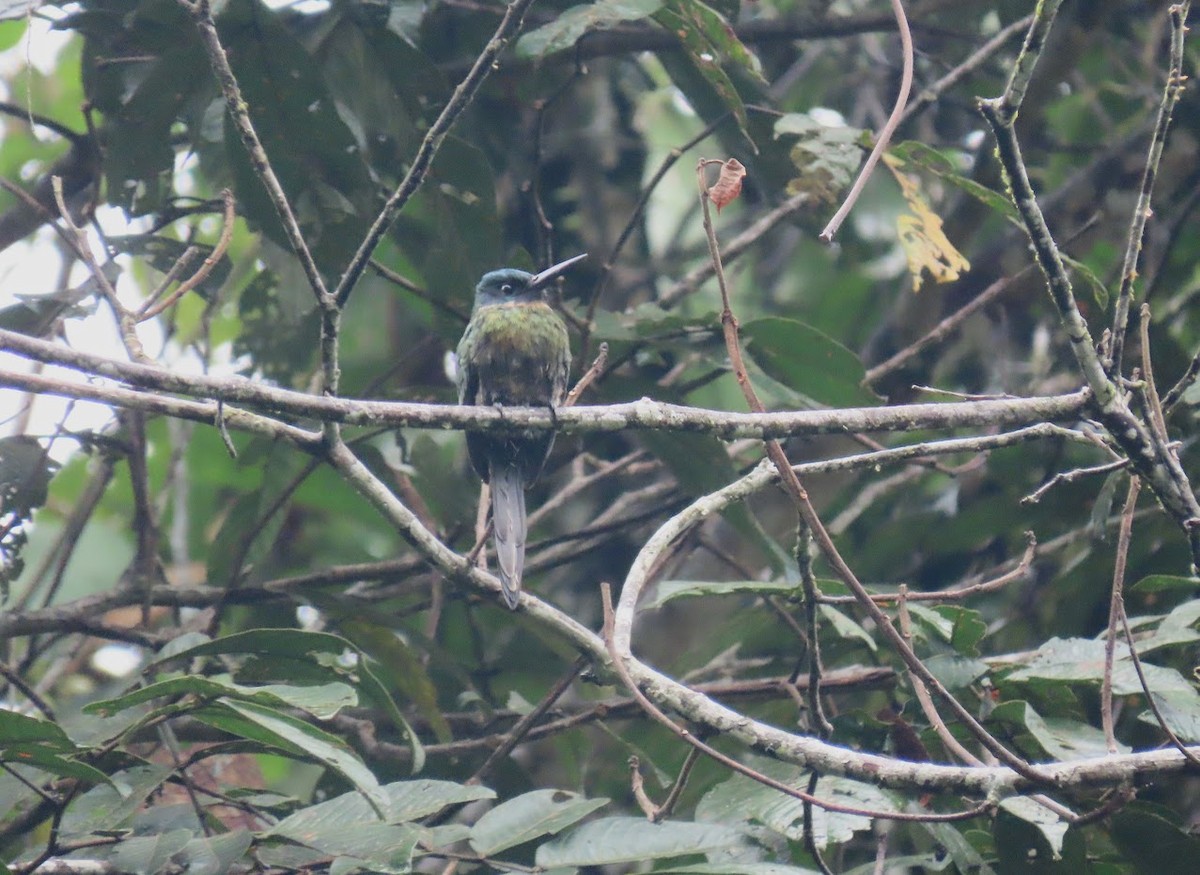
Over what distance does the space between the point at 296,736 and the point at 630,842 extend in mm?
660

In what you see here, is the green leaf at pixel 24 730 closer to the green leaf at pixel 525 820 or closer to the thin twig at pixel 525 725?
the green leaf at pixel 525 820

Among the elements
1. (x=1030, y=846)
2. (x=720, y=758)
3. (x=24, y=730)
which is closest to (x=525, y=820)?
(x=720, y=758)

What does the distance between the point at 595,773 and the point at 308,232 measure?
80.4 inches

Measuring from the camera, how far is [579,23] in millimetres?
3459

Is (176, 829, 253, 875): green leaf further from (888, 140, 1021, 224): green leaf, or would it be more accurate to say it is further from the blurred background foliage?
(888, 140, 1021, 224): green leaf

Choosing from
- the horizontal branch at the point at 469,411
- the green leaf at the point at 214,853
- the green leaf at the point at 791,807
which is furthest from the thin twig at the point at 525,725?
the green leaf at the point at 214,853

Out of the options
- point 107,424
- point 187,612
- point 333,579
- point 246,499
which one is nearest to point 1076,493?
Result: point 333,579

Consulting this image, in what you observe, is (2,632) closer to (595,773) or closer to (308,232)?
(308,232)

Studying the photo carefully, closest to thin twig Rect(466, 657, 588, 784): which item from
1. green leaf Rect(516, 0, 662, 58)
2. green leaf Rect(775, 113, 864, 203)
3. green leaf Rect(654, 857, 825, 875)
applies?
green leaf Rect(654, 857, 825, 875)

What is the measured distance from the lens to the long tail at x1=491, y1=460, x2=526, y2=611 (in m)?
3.32

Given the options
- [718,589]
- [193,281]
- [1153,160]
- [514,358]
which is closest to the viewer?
[1153,160]

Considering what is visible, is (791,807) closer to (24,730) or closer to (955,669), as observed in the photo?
(955,669)

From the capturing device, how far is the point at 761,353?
3756mm

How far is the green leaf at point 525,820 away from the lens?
241cm
